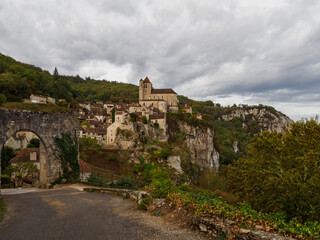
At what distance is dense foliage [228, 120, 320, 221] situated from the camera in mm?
11289

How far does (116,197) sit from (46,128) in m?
7.12

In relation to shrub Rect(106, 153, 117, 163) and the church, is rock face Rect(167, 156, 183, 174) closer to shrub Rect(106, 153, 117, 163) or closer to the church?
shrub Rect(106, 153, 117, 163)

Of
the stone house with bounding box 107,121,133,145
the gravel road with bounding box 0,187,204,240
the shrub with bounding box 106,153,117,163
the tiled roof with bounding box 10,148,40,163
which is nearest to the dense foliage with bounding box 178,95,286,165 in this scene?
the stone house with bounding box 107,121,133,145

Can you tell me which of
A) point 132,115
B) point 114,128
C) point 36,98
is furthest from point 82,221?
point 36,98

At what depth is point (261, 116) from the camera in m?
154

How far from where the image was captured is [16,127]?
491 inches

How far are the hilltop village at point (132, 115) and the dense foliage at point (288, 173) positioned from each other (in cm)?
3920

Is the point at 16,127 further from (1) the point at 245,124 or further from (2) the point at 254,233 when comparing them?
(1) the point at 245,124

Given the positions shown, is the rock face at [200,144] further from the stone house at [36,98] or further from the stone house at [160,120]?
the stone house at [36,98]

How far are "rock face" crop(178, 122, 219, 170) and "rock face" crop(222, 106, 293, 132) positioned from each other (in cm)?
8073

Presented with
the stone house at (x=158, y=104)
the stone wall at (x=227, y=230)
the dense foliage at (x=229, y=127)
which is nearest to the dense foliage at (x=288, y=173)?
the stone wall at (x=227, y=230)

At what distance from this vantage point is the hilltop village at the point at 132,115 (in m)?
52.2

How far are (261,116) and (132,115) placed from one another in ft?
425

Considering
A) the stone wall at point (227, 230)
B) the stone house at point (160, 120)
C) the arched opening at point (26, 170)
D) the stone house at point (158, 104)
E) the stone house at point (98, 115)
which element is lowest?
the arched opening at point (26, 170)
